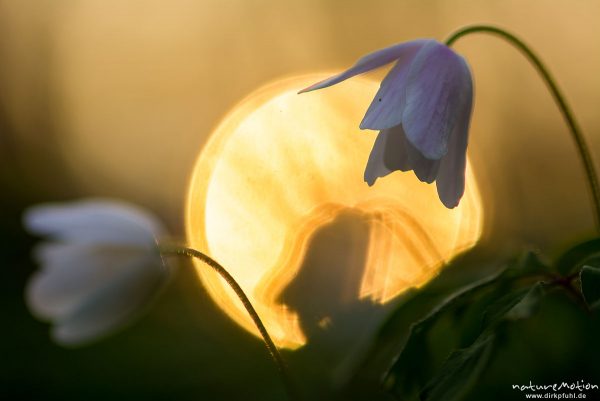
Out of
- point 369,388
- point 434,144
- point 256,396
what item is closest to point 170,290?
point 256,396

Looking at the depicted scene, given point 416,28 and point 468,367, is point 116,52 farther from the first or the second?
point 468,367

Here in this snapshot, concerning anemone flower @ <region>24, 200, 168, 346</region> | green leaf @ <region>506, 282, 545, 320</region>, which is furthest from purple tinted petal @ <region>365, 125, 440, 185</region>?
anemone flower @ <region>24, 200, 168, 346</region>

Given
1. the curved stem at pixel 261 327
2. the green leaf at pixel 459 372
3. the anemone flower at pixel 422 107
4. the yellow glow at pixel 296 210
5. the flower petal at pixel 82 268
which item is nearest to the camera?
the green leaf at pixel 459 372

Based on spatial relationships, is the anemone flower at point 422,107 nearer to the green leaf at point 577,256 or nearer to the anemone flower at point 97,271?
the green leaf at point 577,256

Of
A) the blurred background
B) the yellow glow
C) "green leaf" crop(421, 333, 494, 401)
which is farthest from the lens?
the blurred background

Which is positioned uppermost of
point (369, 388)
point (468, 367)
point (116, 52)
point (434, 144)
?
point (116, 52)

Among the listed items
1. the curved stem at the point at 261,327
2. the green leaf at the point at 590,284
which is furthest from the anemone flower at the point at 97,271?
the green leaf at the point at 590,284

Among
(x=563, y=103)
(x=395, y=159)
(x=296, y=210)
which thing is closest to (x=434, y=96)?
(x=395, y=159)

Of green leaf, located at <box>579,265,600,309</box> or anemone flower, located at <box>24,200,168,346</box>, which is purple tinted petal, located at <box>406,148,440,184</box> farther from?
anemone flower, located at <box>24,200,168,346</box>
